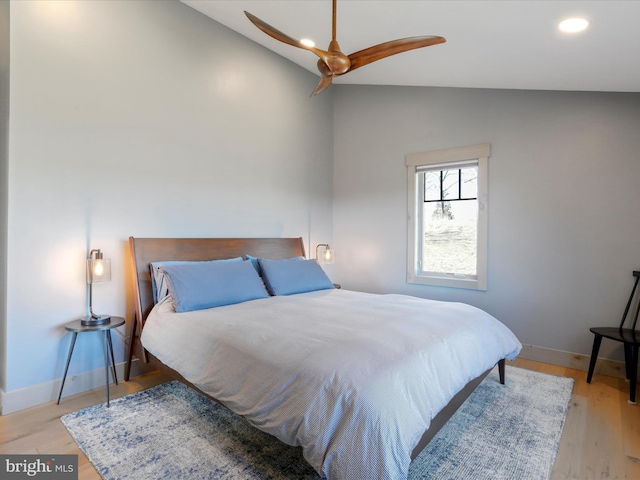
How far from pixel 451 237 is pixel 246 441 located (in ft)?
10.1

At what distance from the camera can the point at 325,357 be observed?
65.3 inches

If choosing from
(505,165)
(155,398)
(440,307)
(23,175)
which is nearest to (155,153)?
(23,175)

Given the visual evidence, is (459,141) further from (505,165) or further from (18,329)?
(18,329)

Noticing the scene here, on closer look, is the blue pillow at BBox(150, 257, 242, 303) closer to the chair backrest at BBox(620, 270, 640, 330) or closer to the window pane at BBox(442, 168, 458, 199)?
the window pane at BBox(442, 168, 458, 199)

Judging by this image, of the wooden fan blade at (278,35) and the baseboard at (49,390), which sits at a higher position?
the wooden fan blade at (278,35)

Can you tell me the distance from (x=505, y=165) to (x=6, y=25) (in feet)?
14.1

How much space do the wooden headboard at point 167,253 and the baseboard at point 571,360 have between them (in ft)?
9.23

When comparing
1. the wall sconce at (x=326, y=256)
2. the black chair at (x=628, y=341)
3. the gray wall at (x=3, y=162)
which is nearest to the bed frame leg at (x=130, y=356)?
the gray wall at (x=3, y=162)

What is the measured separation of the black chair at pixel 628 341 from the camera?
261 centimetres

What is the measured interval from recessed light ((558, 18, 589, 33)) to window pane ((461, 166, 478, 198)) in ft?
5.86

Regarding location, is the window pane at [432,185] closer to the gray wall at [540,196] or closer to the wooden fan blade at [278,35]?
the gray wall at [540,196]

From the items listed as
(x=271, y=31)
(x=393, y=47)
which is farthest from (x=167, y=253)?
(x=393, y=47)

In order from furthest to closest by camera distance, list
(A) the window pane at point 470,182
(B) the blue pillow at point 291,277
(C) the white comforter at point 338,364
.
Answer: (A) the window pane at point 470,182, (B) the blue pillow at point 291,277, (C) the white comforter at point 338,364

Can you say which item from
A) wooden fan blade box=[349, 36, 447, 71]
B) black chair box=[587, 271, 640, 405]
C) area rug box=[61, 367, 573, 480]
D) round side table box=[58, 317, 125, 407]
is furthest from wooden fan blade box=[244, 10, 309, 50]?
black chair box=[587, 271, 640, 405]
